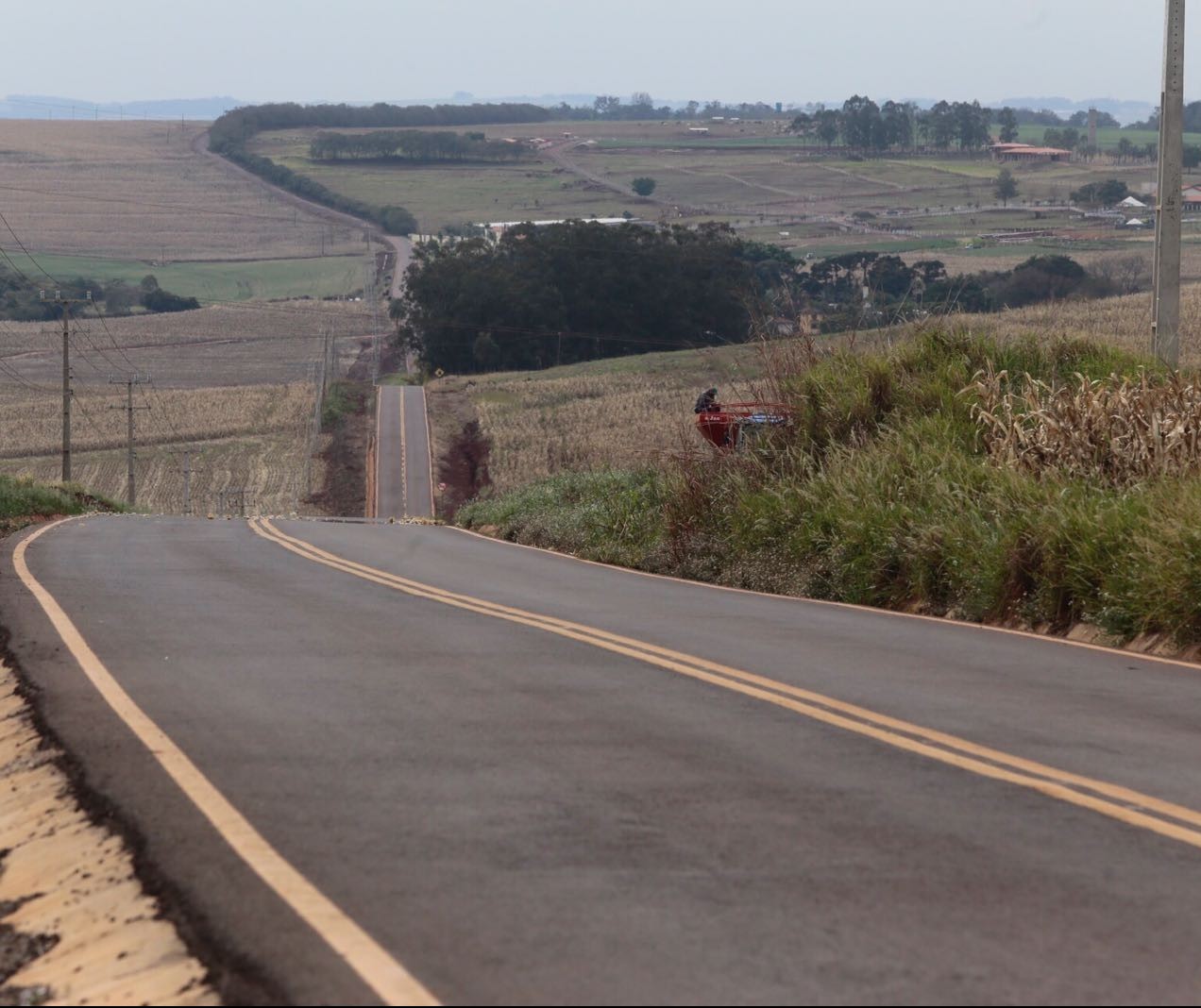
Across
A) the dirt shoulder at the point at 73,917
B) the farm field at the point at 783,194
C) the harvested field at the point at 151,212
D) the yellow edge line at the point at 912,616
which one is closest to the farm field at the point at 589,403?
the yellow edge line at the point at 912,616

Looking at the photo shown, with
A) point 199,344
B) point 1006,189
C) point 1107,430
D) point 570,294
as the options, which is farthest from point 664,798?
point 1006,189

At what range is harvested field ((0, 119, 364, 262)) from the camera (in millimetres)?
154625

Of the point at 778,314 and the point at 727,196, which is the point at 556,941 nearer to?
the point at 778,314

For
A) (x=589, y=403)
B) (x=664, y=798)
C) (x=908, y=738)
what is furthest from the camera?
(x=589, y=403)

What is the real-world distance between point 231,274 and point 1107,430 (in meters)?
138

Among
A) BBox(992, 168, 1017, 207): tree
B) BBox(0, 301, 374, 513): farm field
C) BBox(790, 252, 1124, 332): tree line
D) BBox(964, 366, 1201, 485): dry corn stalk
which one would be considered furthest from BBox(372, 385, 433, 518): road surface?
BBox(992, 168, 1017, 207): tree

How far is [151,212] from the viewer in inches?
6767

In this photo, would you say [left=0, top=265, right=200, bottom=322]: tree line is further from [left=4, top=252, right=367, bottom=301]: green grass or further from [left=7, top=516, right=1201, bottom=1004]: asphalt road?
[left=7, top=516, right=1201, bottom=1004]: asphalt road

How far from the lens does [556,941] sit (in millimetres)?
4730

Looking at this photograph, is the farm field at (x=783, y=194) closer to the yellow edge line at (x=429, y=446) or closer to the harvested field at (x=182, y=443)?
the yellow edge line at (x=429, y=446)

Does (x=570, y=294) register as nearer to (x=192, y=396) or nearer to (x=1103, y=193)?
(x=192, y=396)

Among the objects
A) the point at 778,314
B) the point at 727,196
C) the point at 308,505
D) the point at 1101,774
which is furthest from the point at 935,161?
the point at 1101,774

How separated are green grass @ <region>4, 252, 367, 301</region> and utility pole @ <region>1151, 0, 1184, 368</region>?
403 ft

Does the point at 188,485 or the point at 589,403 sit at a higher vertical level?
the point at 589,403
